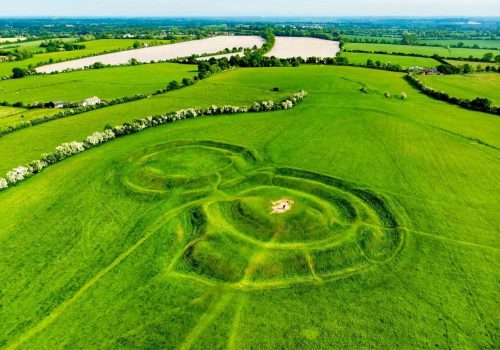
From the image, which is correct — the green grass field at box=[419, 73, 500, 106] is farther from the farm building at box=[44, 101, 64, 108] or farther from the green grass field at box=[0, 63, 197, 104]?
the farm building at box=[44, 101, 64, 108]

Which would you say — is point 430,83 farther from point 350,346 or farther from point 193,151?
point 350,346

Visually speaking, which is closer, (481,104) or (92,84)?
(481,104)

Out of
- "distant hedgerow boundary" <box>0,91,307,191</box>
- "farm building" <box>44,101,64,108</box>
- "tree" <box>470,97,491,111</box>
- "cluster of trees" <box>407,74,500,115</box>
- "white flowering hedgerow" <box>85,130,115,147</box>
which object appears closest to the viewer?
"distant hedgerow boundary" <box>0,91,307,191</box>

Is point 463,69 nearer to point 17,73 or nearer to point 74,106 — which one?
point 74,106

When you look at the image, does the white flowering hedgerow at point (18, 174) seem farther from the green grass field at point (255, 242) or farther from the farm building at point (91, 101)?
the farm building at point (91, 101)

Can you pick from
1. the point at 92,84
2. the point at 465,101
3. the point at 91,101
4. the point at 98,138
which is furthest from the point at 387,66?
the point at 98,138

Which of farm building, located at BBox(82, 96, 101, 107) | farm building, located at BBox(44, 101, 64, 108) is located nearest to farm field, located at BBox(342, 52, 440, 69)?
farm building, located at BBox(82, 96, 101, 107)

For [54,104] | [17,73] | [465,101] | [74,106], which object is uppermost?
[465,101]
